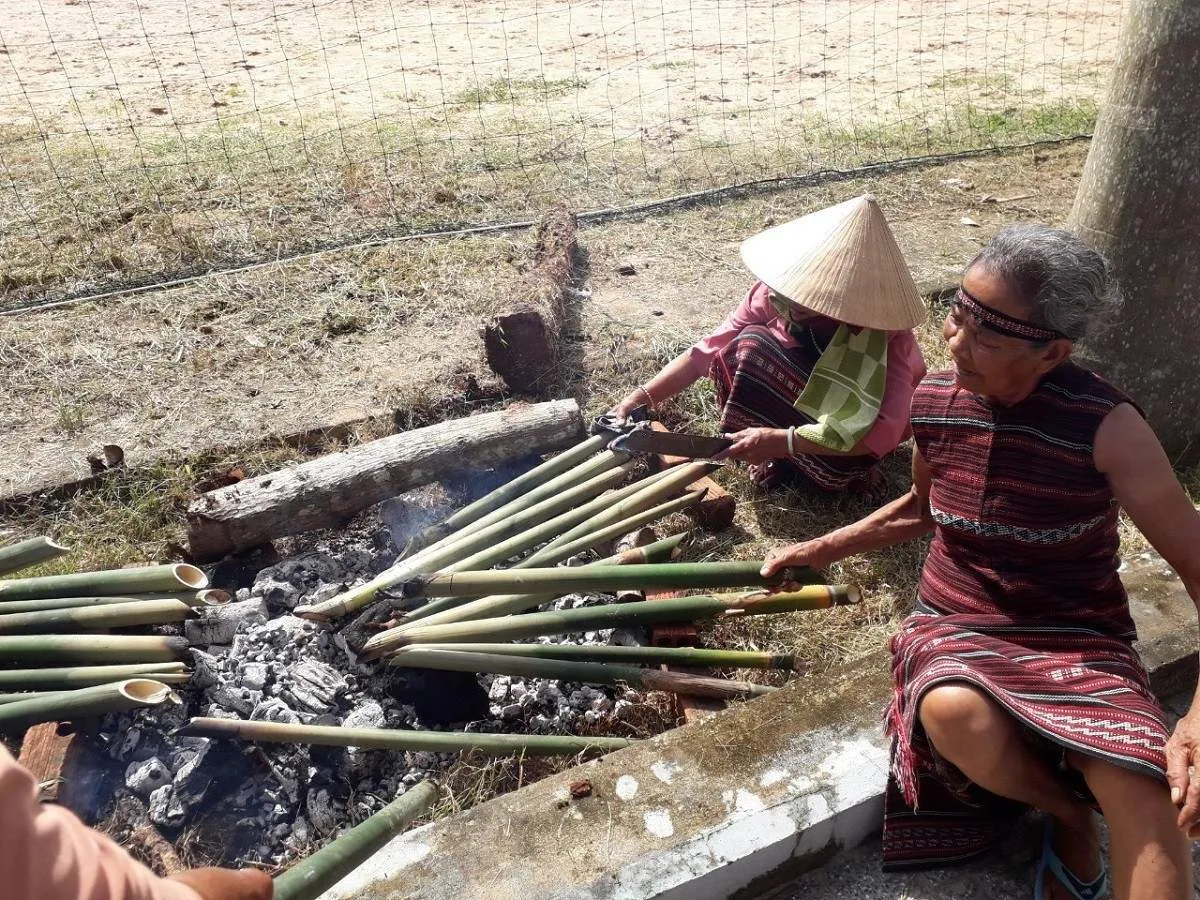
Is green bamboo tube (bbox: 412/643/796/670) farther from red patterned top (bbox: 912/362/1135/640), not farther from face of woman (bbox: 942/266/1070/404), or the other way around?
face of woman (bbox: 942/266/1070/404)

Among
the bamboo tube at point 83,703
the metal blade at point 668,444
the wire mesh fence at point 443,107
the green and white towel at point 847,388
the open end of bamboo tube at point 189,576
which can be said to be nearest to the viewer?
the bamboo tube at point 83,703

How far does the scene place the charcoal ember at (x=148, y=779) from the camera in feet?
8.96

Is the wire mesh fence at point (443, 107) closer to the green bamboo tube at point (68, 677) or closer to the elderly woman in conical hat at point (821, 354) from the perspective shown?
the elderly woman in conical hat at point (821, 354)

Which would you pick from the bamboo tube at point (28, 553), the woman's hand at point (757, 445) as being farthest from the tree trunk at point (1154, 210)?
the bamboo tube at point (28, 553)

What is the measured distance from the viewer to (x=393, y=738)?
8.73 ft

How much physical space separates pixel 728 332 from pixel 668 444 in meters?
0.78

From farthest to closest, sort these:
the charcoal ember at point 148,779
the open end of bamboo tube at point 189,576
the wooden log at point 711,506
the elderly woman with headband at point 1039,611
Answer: the wooden log at point 711,506, the open end of bamboo tube at point 189,576, the charcoal ember at point 148,779, the elderly woman with headband at point 1039,611

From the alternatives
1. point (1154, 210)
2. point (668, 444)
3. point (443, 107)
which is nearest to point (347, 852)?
point (668, 444)

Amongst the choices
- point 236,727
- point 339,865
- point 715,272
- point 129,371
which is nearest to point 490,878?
point 339,865

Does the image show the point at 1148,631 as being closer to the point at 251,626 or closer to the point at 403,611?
the point at 403,611

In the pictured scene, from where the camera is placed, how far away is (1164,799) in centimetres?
208

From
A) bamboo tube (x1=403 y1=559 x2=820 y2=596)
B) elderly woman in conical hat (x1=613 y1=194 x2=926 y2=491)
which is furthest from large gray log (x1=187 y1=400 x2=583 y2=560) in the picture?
bamboo tube (x1=403 y1=559 x2=820 y2=596)

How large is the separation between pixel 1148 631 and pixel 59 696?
3108 mm

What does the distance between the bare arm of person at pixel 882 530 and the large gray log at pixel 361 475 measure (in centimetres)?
133
